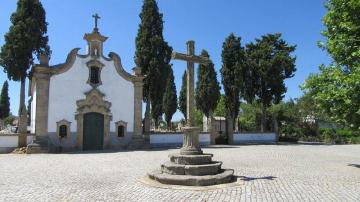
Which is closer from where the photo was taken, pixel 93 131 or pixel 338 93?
pixel 338 93

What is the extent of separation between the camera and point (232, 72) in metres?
34.8

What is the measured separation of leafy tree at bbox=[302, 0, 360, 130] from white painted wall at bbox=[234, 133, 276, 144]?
18.7 metres

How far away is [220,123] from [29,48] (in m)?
21.2

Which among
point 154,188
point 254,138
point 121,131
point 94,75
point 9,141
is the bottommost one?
point 154,188

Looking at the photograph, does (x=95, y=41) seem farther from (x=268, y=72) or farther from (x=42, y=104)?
(x=268, y=72)

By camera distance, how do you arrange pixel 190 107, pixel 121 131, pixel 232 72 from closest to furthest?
pixel 190 107, pixel 121 131, pixel 232 72

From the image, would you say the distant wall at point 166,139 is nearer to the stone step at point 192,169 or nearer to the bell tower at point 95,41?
the bell tower at point 95,41

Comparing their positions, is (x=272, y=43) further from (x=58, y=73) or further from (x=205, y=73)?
(x=58, y=73)

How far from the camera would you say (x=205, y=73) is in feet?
118

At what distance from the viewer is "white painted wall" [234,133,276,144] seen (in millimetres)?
32625

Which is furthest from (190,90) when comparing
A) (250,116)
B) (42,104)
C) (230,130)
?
(250,116)

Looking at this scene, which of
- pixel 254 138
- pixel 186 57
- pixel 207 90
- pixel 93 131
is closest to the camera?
Result: pixel 186 57

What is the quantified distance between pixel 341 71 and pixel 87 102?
1689cm

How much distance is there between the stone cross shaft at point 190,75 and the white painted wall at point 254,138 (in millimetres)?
21033
